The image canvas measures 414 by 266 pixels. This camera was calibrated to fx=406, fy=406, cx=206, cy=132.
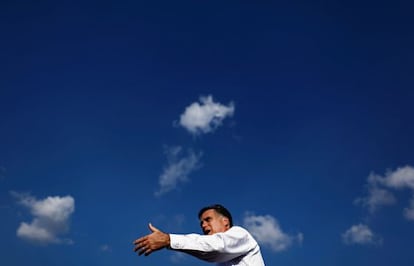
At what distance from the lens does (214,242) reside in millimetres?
6148

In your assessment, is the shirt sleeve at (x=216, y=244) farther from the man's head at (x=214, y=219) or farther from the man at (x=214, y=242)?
the man's head at (x=214, y=219)

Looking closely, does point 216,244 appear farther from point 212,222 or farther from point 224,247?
point 212,222

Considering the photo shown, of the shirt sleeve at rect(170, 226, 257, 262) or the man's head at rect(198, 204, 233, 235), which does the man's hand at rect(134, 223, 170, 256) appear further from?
the man's head at rect(198, 204, 233, 235)

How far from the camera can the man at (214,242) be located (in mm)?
5712

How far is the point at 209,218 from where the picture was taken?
7.31 meters

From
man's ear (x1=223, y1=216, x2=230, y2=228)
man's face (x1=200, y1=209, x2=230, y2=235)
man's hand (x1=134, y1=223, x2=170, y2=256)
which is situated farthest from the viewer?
man's ear (x1=223, y1=216, x2=230, y2=228)

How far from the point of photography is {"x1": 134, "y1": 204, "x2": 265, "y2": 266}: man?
571cm

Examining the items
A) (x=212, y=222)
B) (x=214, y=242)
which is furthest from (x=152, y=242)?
(x=212, y=222)

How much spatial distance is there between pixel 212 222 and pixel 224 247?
1057 mm

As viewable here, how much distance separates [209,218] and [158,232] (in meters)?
1.68

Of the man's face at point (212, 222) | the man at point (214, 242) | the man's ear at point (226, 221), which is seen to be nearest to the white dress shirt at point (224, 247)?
the man at point (214, 242)

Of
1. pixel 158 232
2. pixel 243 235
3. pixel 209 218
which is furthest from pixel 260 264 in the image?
pixel 158 232

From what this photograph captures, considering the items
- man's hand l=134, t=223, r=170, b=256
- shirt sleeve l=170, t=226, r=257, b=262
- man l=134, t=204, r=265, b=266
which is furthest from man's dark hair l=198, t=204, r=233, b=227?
man's hand l=134, t=223, r=170, b=256

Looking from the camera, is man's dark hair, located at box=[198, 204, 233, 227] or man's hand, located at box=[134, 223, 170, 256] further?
man's dark hair, located at box=[198, 204, 233, 227]
